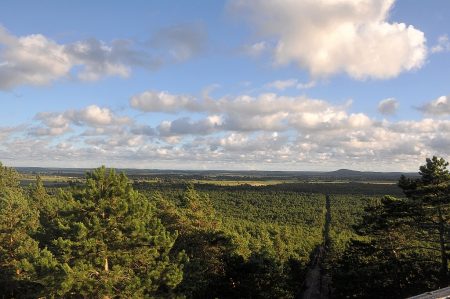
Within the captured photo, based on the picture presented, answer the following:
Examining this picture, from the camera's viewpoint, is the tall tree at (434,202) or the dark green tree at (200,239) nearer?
the tall tree at (434,202)

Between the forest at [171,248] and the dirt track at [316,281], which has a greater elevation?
the forest at [171,248]

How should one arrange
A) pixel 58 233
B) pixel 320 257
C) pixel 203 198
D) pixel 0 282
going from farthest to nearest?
pixel 320 257
pixel 203 198
pixel 0 282
pixel 58 233

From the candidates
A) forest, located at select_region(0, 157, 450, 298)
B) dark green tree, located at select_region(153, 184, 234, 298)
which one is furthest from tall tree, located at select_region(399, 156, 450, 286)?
dark green tree, located at select_region(153, 184, 234, 298)

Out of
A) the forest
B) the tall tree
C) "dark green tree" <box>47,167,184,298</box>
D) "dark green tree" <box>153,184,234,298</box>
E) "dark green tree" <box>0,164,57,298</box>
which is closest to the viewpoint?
"dark green tree" <box>47,167,184,298</box>

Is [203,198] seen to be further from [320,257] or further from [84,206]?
[320,257]

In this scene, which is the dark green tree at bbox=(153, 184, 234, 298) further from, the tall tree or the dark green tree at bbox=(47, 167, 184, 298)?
the tall tree

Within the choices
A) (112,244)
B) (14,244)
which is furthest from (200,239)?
(14,244)

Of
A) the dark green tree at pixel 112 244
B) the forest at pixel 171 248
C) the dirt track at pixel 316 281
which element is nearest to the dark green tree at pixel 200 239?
the forest at pixel 171 248

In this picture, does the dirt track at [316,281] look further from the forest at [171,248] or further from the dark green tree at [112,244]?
the dark green tree at [112,244]

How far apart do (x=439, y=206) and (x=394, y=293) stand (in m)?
9.21

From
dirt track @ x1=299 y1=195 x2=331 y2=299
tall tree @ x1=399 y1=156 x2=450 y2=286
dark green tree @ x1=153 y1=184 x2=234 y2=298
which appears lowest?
dirt track @ x1=299 y1=195 x2=331 y2=299

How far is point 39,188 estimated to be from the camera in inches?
2574

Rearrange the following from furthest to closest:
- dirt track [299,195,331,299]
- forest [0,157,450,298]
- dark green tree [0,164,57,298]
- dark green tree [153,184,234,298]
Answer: dirt track [299,195,331,299] < dark green tree [153,184,234,298] < dark green tree [0,164,57,298] < forest [0,157,450,298]

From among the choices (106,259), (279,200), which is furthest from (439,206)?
(279,200)
